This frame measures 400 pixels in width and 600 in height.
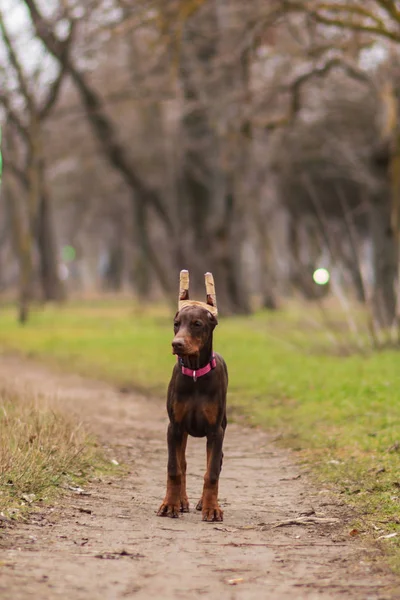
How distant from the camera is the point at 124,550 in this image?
6445 mm

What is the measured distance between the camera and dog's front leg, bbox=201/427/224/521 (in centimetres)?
750

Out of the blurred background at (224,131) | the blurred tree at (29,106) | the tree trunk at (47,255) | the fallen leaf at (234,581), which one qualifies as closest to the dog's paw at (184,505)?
the fallen leaf at (234,581)

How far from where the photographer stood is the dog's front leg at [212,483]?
7500 millimetres

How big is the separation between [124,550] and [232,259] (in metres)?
27.2

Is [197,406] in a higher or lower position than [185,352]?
lower

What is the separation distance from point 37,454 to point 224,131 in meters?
19.6

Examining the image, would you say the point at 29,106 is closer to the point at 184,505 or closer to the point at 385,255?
the point at 385,255

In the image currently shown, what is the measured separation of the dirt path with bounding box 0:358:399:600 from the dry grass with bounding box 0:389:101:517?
0.22 meters

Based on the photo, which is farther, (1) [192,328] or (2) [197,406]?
(2) [197,406]

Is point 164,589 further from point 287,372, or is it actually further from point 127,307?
point 127,307

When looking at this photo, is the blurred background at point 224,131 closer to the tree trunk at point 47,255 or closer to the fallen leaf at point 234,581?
the tree trunk at point 47,255

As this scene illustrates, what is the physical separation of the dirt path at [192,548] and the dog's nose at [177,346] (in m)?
1.13

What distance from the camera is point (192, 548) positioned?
6.67 m

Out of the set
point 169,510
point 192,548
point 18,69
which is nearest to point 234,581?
point 192,548
